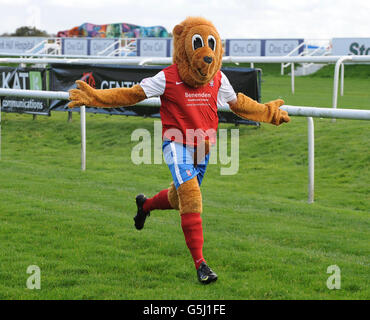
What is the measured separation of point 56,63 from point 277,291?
34.8 feet

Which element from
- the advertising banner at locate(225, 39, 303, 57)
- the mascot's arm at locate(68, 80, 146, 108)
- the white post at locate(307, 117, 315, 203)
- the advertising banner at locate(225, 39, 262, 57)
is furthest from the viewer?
the advertising banner at locate(225, 39, 262, 57)

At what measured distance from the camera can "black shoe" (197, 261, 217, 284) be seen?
4.72 m

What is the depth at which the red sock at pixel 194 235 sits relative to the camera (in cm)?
486

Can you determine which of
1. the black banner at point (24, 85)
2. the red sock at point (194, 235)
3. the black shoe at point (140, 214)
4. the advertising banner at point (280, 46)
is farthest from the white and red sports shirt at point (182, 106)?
the advertising banner at point (280, 46)

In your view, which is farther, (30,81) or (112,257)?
(30,81)

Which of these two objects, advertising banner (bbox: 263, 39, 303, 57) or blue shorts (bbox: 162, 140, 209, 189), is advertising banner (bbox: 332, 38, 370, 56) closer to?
advertising banner (bbox: 263, 39, 303, 57)

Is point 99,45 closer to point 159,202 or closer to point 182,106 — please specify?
point 159,202

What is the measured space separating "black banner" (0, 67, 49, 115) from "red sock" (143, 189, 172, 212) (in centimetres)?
880

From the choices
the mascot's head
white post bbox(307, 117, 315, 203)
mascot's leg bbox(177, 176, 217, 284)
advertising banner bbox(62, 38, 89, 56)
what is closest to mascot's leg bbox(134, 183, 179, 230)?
mascot's leg bbox(177, 176, 217, 284)

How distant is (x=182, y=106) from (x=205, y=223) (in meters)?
1.97

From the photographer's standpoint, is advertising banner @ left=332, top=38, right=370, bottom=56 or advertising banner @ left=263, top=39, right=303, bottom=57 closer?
advertising banner @ left=332, top=38, right=370, bottom=56
